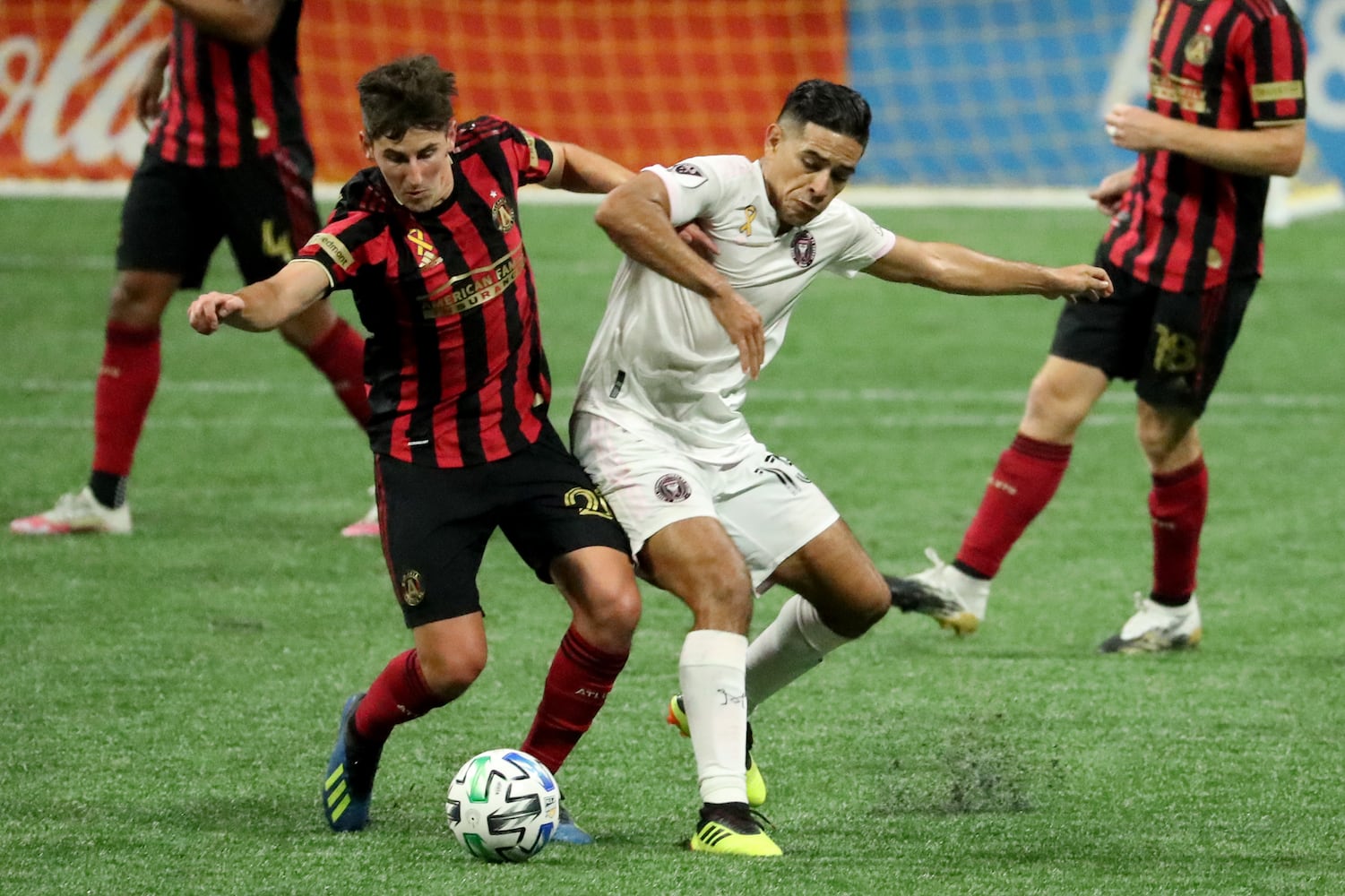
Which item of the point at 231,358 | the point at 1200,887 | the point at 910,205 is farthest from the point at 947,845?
the point at 910,205

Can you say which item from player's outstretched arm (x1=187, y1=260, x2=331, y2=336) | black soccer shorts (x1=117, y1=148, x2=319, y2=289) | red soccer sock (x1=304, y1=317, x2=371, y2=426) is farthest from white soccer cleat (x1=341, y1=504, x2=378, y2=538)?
player's outstretched arm (x1=187, y1=260, x2=331, y2=336)

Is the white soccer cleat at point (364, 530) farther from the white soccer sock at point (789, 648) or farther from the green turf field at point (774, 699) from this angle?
the white soccer sock at point (789, 648)

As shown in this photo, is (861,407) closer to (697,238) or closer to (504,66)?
(697,238)

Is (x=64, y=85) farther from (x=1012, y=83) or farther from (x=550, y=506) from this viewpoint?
(x=550, y=506)

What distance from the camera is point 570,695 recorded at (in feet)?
13.5

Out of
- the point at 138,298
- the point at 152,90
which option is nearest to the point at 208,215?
the point at 138,298

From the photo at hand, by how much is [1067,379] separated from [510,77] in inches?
395

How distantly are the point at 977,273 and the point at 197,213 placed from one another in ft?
10.4

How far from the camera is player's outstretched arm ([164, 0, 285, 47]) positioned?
20.5 feet

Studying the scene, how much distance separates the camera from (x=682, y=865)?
3.70 metres

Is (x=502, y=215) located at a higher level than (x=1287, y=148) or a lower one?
higher

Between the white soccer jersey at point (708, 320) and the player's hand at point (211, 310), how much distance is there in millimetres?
1041

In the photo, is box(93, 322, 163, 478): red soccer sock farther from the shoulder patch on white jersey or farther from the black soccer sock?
the shoulder patch on white jersey

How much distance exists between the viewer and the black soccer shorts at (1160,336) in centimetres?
559
